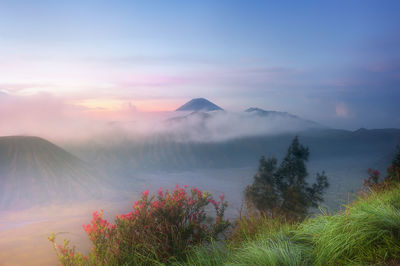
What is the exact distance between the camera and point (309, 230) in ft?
19.7

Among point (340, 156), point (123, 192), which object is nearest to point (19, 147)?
point (123, 192)

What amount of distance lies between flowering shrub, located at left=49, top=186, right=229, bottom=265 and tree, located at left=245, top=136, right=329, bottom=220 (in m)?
9.02

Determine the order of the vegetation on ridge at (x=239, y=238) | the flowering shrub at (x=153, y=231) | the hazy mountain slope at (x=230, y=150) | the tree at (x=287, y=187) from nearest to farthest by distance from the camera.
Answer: the vegetation on ridge at (x=239, y=238), the flowering shrub at (x=153, y=231), the tree at (x=287, y=187), the hazy mountain slope at (x=230, y=150)

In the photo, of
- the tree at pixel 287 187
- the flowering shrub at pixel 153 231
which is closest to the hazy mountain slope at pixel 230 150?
the tree at pixel 287 187

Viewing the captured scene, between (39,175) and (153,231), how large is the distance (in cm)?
5457

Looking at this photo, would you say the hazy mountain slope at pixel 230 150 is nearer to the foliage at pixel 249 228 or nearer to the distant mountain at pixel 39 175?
the distant mountain at pixel 39 175

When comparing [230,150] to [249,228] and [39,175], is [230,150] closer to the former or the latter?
[39,175]

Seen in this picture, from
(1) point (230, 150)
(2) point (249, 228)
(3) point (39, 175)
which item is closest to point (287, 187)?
(2) point (249, 228)

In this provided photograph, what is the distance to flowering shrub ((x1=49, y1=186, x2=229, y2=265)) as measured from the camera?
6277 millimetres

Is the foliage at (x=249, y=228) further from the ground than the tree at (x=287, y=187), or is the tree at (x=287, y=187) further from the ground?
the foliage at (x=249, y=228)

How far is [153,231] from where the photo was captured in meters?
6.83

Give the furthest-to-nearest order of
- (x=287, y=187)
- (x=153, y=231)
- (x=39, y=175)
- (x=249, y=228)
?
(x=39, y=175)
(x=287, y=187)
(x=249, y=228)
(x=153, y=231)

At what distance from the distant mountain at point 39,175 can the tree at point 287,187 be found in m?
38.9

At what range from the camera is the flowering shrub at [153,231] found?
6277 mm
